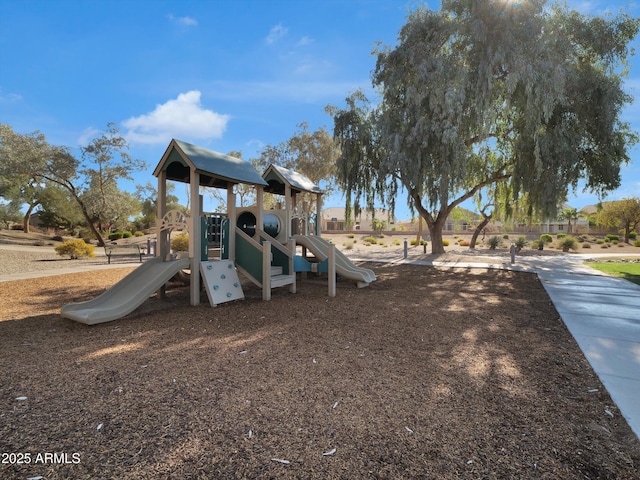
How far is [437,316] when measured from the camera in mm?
5449

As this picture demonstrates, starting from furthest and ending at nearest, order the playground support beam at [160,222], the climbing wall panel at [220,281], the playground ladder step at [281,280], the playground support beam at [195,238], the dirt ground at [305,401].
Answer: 1. the playground ladder step at [281,280]
2. the playground support beam at [160,222]
3. the playground support beam at [195,238]
4. the climbing wall panel at [220,281]
5. the dirt ground at [305,401]

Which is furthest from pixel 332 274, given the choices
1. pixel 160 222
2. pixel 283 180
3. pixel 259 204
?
pixel 160 222

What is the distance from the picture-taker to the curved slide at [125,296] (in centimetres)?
486

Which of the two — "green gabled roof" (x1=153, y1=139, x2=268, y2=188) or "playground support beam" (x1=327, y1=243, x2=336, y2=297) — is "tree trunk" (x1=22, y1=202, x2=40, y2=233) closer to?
"green gabled roof" (x1=153, y1=139, x2=268, y2=188)

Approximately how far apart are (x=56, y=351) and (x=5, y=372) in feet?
1.94

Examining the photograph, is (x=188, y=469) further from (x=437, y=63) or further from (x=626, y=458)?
(x=437, y=63)

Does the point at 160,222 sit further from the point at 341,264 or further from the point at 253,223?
the point at 341,264

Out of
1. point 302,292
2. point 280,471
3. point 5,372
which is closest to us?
point 280,471

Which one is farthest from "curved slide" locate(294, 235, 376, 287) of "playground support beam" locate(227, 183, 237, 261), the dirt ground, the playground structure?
the dirt ground

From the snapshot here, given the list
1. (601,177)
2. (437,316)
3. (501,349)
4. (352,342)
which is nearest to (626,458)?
(501,349)

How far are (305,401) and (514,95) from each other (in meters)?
13.3

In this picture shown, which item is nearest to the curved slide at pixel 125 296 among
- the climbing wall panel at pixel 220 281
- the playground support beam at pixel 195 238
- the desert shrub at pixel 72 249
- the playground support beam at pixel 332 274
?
the playground support beam at pixel 195 238

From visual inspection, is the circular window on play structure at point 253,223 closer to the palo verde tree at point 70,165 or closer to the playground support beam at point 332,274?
the playground support beam at point 332,274

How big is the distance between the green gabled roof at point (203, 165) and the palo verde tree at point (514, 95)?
23.7 feet
